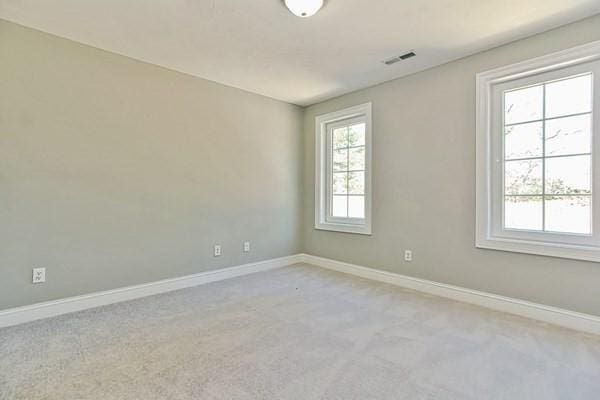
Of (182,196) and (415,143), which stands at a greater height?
(415,143)

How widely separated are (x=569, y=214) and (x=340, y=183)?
98.2 inches

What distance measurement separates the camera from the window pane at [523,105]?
102 inches

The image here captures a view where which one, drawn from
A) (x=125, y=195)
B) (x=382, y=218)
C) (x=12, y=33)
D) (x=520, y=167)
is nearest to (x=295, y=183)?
(x=382, y=218)

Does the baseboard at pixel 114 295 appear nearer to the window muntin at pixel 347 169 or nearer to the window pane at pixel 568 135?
the window muntin at pixel 347 169

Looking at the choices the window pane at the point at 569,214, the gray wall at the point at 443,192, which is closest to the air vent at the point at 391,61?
the gray wall at the point at 443,192

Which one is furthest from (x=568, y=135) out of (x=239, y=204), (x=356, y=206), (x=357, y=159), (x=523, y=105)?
(x=239, y=204)

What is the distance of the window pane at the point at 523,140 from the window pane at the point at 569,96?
0.48 ft

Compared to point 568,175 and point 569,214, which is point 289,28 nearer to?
point 568,175

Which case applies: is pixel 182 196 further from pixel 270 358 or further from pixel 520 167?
pixel 520 167

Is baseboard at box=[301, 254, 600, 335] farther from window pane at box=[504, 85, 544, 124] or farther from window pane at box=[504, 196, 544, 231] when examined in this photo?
window pane at box=[504, 85, 544, 124]

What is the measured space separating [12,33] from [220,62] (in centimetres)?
163

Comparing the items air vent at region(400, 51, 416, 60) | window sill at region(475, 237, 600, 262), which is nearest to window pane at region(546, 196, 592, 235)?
window sill at region(475, 237, 600, 262)

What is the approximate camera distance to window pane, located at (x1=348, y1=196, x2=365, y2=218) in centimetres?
398

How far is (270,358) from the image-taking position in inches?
75.0
